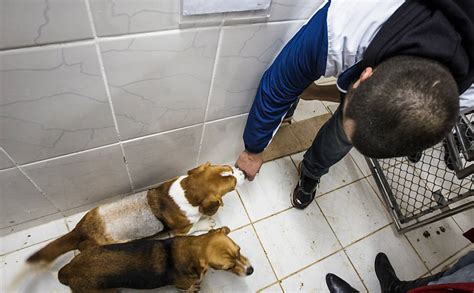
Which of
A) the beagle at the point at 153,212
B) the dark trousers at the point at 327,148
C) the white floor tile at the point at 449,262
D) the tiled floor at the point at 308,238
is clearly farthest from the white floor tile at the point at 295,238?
the white floor tile at the point at 449,262

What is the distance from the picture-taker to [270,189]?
1420 millimetres

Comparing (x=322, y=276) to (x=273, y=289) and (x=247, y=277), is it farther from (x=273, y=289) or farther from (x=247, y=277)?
(x=247, y=277)

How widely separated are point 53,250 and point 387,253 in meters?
1.38

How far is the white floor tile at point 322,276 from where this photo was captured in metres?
1.23

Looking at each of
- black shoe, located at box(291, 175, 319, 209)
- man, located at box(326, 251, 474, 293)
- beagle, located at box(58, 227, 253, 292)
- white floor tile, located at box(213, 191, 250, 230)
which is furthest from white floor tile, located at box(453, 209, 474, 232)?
beagle, located at box(58, 227, 253, 292)

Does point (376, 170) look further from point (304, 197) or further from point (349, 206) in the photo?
point (304, 197)

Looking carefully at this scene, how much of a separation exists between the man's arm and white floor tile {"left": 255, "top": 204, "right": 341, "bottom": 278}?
17.6 inches

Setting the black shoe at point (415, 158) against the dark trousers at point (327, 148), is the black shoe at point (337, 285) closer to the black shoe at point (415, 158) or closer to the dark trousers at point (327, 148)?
the dark trousers at point (327, 148)

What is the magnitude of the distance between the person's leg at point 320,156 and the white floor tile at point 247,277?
11.0 inches

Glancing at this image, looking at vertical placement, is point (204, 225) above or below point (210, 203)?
below

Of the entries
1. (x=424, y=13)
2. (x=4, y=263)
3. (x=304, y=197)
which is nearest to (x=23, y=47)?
(x=424, y=13)

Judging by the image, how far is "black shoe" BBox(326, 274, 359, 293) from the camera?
3.98ft

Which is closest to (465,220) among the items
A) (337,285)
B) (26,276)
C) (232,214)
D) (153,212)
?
(337,285)

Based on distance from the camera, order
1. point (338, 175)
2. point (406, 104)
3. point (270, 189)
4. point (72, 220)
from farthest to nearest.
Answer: point (338, 175)
point (270, 189)
point (72, 220)
point (406, 104)
